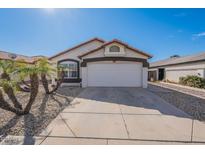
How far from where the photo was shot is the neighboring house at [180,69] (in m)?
16.5

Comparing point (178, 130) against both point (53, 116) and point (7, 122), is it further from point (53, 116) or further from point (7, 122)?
point (7, 122)

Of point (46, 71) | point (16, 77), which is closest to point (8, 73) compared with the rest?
point (16, 77)

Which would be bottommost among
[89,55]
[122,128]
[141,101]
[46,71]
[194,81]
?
[122,128]

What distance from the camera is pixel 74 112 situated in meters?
6.43

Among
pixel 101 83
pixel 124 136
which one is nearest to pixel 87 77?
pixel 101 83

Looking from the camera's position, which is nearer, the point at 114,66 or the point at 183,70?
the point at 114,66

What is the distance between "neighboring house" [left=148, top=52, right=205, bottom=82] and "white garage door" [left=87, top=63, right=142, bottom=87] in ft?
24.0

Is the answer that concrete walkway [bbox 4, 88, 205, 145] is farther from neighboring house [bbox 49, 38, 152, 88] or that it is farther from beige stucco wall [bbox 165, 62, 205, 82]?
beige stucco wall [bbox 165, 62, 205, 82]

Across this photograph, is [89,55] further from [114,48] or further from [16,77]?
[16,77]

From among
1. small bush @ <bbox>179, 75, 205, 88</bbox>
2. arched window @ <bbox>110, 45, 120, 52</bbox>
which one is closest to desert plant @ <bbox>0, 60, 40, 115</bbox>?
arched window @ <bbox>110, 45, 120, 52</bbox>

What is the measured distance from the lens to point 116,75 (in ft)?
48.2

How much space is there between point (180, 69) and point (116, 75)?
10.8 meters
